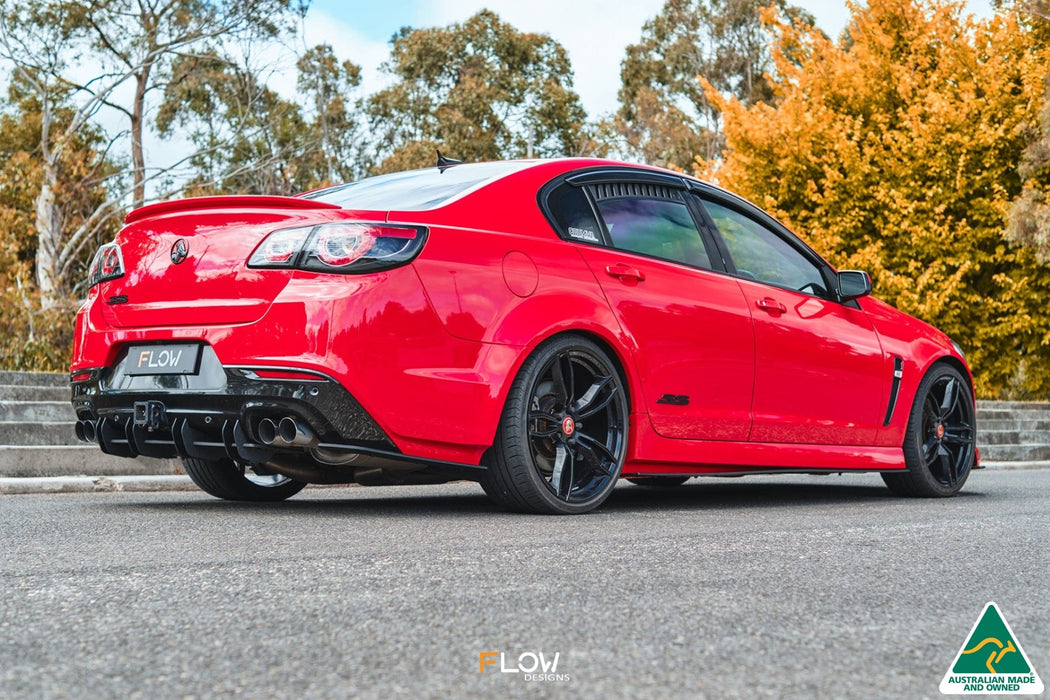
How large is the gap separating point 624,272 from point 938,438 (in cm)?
278

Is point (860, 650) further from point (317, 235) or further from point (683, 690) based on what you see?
point (317, 235)

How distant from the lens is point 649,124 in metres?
44.0

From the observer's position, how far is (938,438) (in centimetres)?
705

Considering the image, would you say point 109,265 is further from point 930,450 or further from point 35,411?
point 35,411

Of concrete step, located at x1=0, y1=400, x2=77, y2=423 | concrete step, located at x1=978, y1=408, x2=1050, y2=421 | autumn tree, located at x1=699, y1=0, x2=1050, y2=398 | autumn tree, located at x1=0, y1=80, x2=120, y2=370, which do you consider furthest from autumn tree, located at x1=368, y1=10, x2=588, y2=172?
concrete step, located at x1=0, y1=400, x2=77, y2=423

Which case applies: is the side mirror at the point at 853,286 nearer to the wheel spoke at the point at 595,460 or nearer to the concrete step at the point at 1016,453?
the wheel spoke at the point at 595,460

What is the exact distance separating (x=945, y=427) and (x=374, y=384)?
4.07 metres

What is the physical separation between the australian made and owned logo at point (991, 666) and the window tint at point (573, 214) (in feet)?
9.57

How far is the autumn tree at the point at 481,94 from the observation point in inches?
1662

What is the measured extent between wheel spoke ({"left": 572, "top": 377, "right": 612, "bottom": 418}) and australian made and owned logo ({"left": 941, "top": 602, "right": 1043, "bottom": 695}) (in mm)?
2526

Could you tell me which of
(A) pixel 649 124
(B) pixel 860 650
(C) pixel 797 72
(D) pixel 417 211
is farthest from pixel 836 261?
(A) pixel 649 124

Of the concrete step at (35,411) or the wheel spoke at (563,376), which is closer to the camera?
the wheel spoke at (563,376)

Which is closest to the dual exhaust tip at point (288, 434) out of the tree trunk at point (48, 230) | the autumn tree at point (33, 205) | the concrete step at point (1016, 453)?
the concrete step at point (1016, 453)

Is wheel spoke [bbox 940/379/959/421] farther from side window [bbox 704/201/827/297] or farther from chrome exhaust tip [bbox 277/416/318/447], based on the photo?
chrome exhaust tip [bbox 277/416/318/447]
